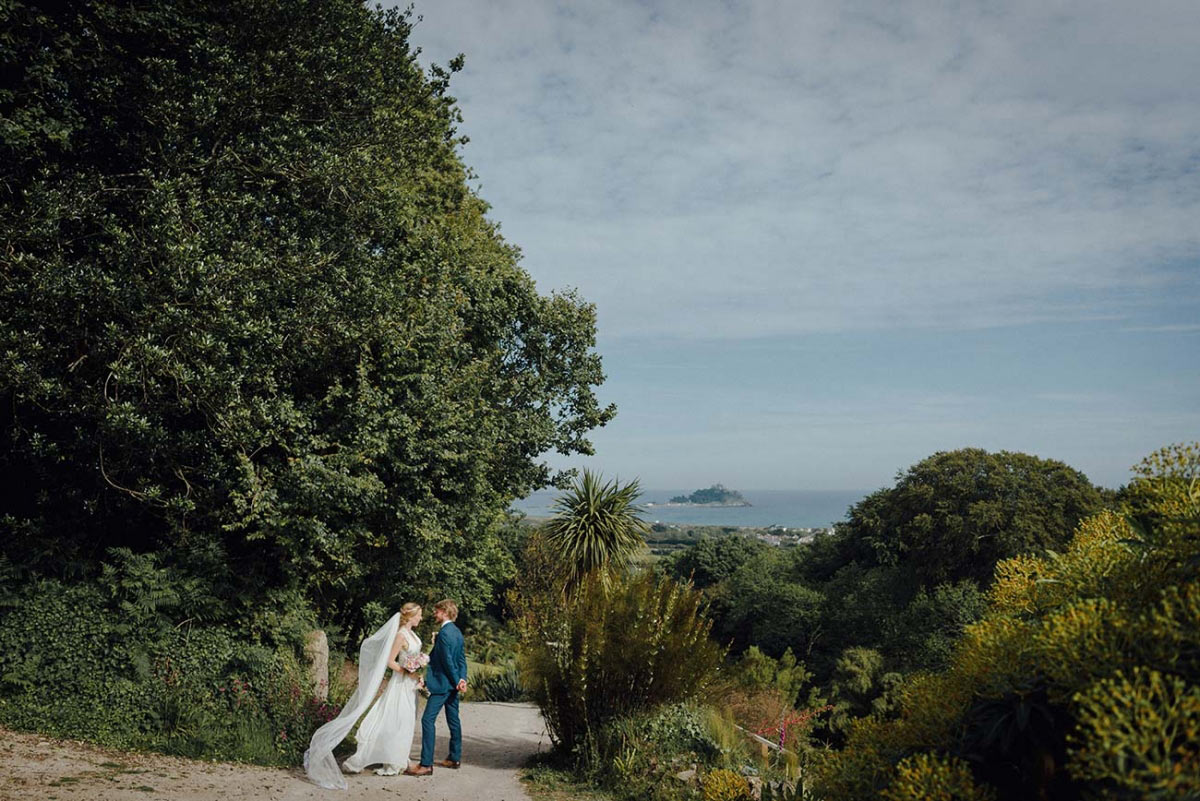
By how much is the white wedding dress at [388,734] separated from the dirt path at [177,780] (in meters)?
0.16

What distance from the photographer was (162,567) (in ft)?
34.9

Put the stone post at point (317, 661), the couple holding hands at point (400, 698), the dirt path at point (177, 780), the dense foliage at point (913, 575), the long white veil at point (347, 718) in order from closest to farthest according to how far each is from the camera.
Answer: the dirt path at point (177, 780), the long white veil at point (347, 718), the couple holding hands at point (400, 698), the stone post at point (317, 661), the dense foliage at point (913, 575)

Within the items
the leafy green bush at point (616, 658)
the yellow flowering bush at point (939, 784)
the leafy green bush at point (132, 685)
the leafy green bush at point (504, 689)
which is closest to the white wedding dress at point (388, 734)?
the leafy green bush at point (132, 685)

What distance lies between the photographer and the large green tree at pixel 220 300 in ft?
32.0

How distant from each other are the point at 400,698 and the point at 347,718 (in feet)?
2.05

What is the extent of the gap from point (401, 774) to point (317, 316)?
6274 millimetres

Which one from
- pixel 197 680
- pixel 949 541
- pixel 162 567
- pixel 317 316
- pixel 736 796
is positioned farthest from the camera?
pixel 949 541

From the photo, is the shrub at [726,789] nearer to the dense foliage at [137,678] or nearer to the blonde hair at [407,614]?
the blonde hair at [407,614]

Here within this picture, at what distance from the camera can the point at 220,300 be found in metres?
9.85

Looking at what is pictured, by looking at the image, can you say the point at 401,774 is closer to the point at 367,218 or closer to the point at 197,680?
the point at 197,680

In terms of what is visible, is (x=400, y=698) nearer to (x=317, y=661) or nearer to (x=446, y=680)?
(x=446, y=680)

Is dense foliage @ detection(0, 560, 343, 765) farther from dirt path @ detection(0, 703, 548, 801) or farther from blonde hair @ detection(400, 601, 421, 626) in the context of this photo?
blonde hair @ detection(400, 601, 421, 626)

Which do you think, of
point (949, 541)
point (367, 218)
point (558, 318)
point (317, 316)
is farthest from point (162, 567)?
point (949, 541)

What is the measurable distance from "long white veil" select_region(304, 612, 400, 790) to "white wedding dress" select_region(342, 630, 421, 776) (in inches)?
7.1
